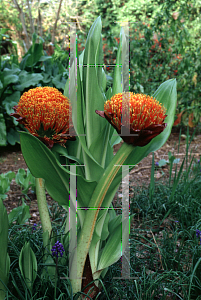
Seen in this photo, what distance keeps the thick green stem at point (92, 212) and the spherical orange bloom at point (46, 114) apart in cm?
16

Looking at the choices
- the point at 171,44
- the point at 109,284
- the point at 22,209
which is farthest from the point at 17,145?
the point at 171,44

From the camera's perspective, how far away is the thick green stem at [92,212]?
29.3 inches

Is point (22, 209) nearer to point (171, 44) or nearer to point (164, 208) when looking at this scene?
point (164, 208)

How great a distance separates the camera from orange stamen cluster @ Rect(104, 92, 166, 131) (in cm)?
65

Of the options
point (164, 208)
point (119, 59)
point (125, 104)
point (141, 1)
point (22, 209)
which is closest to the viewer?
Result: point (125, 104)

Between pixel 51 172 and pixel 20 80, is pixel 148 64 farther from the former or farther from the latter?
pixel 51 172

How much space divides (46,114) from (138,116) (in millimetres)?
251

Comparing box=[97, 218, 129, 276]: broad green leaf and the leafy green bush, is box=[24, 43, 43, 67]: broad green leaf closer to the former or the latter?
the leafy green bush

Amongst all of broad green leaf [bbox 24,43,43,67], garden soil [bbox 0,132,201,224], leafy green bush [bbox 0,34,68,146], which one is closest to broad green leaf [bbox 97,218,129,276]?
garden soil [bbox 0,132,201,224]

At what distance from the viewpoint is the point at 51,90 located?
82 centimetres

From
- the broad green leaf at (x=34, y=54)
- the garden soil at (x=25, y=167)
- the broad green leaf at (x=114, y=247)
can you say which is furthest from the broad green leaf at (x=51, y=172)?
the broad green leaf at (x=34, y=54)

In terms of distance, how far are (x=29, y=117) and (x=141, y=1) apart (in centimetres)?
770

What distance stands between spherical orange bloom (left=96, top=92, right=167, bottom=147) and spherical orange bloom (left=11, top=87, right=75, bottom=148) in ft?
0.48

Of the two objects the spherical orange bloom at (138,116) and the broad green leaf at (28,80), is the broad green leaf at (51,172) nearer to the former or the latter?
the spherical orange bloom at (138,116)
